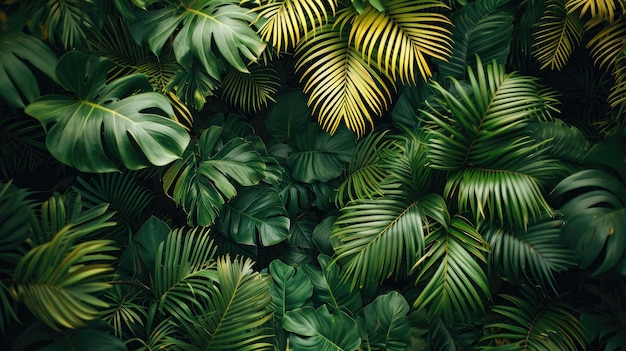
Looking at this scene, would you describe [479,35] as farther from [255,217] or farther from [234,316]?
[234,316]

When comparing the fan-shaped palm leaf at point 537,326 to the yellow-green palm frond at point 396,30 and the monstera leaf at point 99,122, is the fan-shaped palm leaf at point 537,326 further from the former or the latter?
the monstera leaf at point 99,122

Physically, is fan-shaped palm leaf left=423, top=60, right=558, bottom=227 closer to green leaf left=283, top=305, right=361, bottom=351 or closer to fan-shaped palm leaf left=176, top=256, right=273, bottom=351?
green leaf left=283, top=305, right=361, bottom=351

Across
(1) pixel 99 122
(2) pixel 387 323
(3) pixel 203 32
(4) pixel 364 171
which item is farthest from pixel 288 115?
(2) pixel 387 323

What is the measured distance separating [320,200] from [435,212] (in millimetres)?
666

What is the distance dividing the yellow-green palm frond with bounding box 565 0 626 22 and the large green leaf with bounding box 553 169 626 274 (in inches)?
26.9

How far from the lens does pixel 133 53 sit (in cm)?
237

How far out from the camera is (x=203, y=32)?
210 centimetres

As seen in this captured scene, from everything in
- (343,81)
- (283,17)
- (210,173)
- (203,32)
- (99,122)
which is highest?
(283,17)

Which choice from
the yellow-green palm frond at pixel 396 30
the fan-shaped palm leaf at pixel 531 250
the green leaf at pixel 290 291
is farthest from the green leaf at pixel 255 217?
the fan-shaped palm leaf at pixel 531 250

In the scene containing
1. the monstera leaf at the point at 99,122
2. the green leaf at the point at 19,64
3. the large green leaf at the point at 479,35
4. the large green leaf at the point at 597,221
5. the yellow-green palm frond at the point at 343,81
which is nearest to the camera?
the green leaf at the point at 19,64

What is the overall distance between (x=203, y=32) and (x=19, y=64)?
0.71m

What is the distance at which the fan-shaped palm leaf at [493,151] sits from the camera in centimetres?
199

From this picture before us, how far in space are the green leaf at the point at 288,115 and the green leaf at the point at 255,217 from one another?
0.39 metres

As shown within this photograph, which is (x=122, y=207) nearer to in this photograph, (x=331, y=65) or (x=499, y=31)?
(x=331, y=65)
